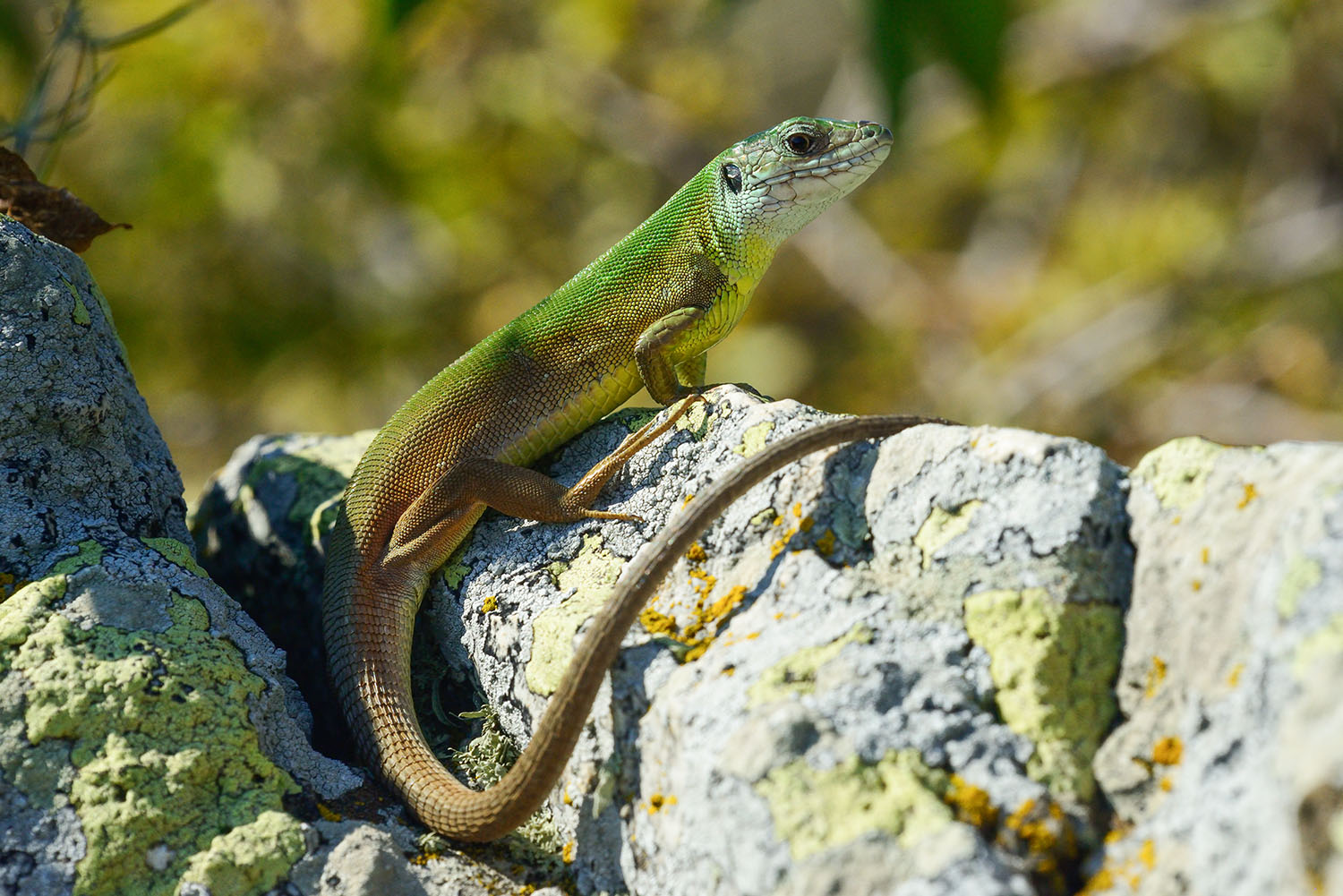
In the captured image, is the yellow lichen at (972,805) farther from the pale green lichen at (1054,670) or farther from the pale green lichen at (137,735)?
the pale green lichen at (137,735)

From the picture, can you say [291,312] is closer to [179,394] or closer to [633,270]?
[179,394]

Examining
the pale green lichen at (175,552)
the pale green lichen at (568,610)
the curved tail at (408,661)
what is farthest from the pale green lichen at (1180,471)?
the pale green lichen at (175,552)

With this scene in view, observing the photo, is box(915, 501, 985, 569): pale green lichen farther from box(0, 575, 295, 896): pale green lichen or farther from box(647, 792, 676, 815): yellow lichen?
box(0, 575, 295, 896): pale green lichen

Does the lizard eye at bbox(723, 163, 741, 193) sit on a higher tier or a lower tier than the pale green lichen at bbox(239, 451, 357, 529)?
higher

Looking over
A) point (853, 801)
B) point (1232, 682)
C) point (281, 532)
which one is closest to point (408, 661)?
point (281, 532)

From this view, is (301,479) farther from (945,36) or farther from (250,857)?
(945,36)

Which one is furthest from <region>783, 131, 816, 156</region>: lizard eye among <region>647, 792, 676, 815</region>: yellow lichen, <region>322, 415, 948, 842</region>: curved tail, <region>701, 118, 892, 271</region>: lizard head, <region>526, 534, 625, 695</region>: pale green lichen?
<region>647, 792, 676, 815</region>: yellow lichen
